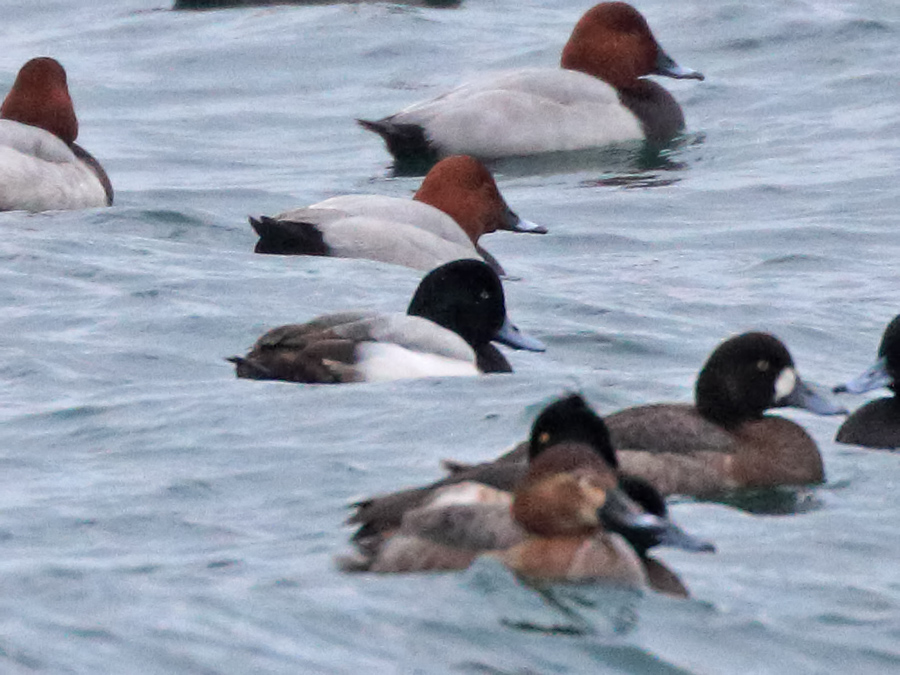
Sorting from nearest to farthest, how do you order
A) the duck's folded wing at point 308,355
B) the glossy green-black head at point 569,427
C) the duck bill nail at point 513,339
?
the glossy green-black head at point 569,427
the duck's folded wing at point 308,355
the duck bill nail at point 513,339

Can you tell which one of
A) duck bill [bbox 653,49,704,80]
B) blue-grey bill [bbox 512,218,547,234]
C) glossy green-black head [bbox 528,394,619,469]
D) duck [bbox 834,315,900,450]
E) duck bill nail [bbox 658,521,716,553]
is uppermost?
glossy green-black head [bbox 528,394,619,469]

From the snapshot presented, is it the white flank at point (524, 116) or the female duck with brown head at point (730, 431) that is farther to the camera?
the white flank at point (524, 116)

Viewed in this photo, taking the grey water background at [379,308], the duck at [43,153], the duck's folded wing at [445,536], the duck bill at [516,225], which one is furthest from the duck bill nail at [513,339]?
the duck at [43,153]

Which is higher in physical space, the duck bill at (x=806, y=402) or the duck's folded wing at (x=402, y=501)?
the duck's folded wing at (x=402, y=501)

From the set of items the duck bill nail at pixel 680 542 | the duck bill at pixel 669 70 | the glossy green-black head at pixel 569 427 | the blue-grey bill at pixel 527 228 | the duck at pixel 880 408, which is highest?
the glossy green-black head at pixel 569 427

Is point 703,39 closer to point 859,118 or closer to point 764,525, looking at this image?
point 859,118

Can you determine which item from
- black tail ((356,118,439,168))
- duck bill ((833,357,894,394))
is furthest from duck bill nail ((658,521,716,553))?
black tail ((356,118,439,168))

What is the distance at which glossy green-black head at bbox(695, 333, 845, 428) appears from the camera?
7.41 meters

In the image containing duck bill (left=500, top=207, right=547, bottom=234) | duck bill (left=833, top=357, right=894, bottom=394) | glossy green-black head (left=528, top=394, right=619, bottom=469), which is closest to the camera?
glossy green-black head (left=528, top=394, right=619, bottom=469)

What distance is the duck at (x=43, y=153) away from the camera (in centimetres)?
1166

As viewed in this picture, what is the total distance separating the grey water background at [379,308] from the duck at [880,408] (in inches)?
3.4

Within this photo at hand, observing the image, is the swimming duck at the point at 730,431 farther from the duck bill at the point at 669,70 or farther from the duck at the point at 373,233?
the duck bill at the point at 669,70

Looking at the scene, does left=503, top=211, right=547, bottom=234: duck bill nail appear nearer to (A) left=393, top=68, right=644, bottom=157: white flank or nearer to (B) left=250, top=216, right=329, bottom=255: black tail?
(B) left=250, top=216, right=329, bottom=255: black tail

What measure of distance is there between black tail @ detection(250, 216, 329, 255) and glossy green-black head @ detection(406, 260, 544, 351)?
1.80 meters
